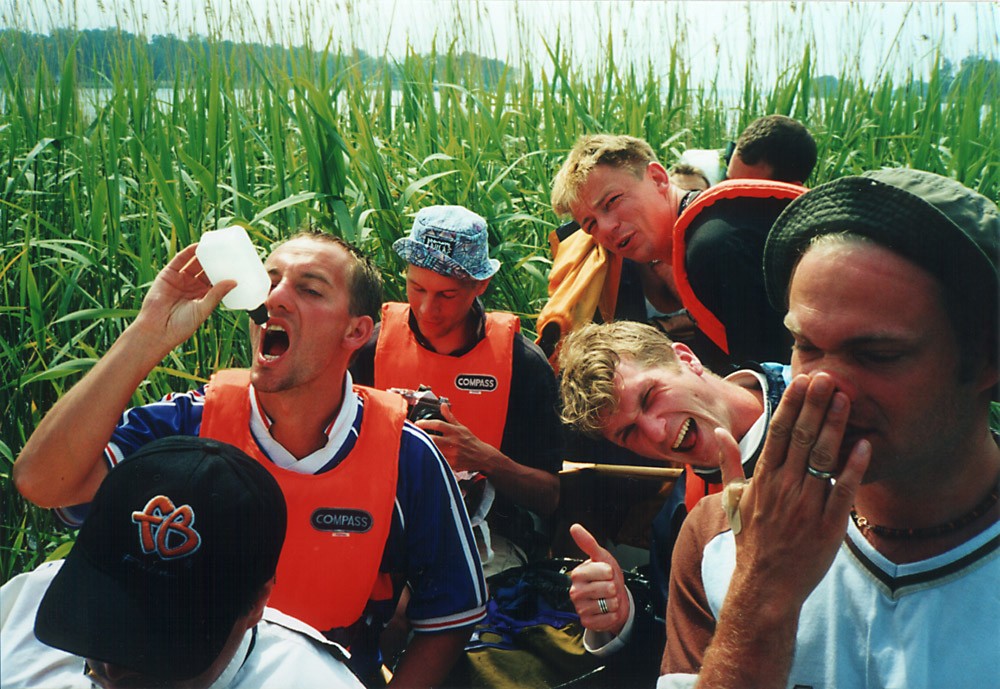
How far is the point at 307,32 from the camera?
15.9ft

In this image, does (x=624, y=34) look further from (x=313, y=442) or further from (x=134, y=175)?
(x=313, y=442)

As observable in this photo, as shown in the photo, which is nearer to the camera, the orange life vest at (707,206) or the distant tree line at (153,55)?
the orange life vest at (707,206)

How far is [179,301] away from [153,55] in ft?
9.58

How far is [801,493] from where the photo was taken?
136 cm

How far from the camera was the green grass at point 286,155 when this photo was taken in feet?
10.6

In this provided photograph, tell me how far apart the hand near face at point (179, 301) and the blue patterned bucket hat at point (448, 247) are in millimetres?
946

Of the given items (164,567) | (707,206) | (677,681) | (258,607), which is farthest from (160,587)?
(707,206)

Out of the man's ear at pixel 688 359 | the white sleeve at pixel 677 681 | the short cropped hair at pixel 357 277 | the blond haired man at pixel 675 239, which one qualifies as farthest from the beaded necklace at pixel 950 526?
the short cropped hair at pixel 357 277

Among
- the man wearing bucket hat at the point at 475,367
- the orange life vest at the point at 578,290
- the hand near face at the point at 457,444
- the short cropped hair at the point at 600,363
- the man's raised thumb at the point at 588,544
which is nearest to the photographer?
the man's raised thumb at the point at 588,544

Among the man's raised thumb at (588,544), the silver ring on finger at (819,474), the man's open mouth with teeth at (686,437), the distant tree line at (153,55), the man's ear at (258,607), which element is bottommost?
the man's raised thumb at (588,544)

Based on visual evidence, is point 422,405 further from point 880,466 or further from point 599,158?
point 880,466

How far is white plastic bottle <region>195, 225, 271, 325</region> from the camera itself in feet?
7.54

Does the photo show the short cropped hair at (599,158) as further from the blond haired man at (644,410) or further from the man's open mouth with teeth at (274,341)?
the man's open mouth with teeth at (274,341)

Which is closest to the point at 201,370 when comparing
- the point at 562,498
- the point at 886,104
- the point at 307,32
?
the point at 562,498
